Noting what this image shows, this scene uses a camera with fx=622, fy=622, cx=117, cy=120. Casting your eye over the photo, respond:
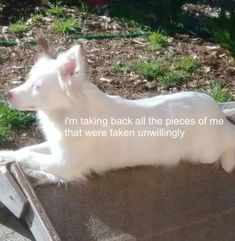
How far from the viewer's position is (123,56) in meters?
5.47

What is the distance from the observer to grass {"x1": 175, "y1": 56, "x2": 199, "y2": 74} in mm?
5305

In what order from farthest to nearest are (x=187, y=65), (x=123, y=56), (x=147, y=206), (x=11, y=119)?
(x=123, y=56) < (x=187, y=65) < (x=11, y=119) < (x=147, y=206)

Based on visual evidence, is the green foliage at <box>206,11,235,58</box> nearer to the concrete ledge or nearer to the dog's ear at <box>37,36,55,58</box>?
the concrete ledge

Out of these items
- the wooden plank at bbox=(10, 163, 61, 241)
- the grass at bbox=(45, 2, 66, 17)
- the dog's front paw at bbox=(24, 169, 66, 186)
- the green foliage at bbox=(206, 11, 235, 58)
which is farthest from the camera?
the grass at bbox=(45, 2, 66, 17)

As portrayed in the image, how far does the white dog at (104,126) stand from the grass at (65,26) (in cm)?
269

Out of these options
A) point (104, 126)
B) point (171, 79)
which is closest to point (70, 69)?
point (104, 126)

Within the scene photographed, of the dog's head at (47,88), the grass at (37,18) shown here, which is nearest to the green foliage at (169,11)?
the grass at (37,18)

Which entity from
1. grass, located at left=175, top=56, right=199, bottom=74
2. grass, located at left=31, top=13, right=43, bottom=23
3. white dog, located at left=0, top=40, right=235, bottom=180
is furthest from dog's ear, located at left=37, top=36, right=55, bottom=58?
grass, located at left=31, top=13, right=43, bottom=23

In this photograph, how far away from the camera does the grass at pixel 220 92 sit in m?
4.74

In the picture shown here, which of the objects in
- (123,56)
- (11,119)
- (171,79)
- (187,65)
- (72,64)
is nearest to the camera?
Result: (72,64)

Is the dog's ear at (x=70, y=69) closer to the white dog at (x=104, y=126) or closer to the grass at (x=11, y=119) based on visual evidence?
the white dog at (x=104, y=126)

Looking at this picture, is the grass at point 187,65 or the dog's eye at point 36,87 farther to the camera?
the grass at point 187,65

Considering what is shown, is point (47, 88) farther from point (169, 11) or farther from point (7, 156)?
point (169, 11)

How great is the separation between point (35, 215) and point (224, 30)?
3.30 meters
